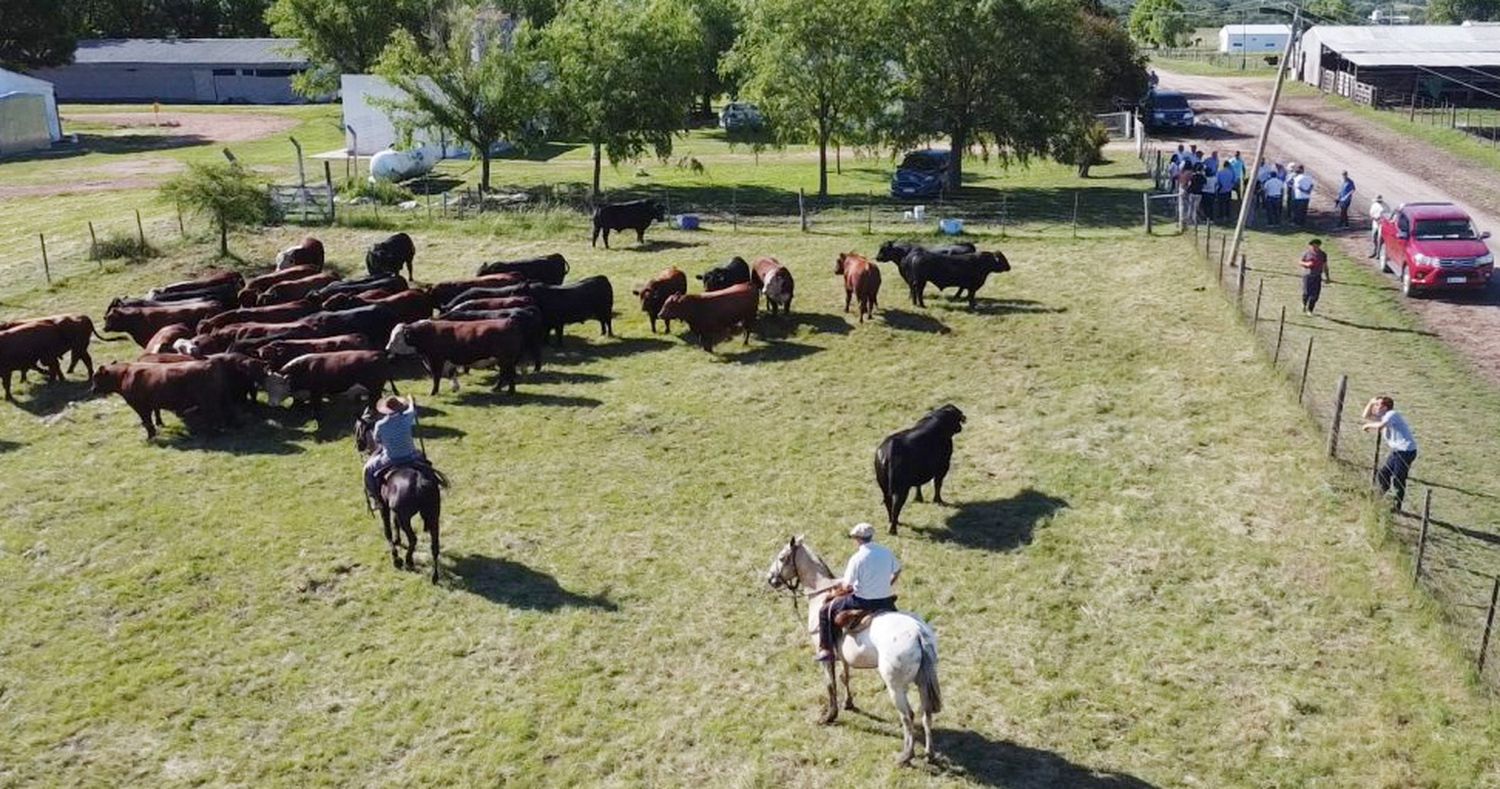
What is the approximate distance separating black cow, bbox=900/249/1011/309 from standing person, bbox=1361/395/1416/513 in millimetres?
9628

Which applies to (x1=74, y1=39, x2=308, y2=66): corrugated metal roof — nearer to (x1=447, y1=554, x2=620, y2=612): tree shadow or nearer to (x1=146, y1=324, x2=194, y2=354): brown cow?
(x1=146, y1=324, x2=194, y2=354): brown cow

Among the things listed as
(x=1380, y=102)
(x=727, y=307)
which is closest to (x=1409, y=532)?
(x=727, y=307)

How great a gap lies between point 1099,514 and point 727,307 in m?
8.68

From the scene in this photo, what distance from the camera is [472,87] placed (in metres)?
35.1

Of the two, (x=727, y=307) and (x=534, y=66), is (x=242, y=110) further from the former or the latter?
(x=727, y=307)

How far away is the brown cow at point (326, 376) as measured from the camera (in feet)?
57.8

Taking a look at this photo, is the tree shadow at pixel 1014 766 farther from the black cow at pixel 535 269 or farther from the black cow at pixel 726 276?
the black cow at pixel 535 269

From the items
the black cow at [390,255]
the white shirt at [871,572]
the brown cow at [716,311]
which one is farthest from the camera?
the black cow at [390,255]

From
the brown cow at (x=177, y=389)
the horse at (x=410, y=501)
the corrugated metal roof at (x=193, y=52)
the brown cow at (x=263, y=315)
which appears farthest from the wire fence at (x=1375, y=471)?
the corrugated metal roof at (x=193, y=52)

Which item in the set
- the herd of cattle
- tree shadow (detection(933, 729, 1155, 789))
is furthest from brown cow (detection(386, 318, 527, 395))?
tree shadow (detection(933, 729, 1155, 789))

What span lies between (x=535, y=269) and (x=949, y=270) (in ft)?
27.5

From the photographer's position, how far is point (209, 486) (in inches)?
621

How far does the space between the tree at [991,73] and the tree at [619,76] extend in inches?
272

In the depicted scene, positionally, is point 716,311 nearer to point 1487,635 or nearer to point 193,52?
point 1487,635
